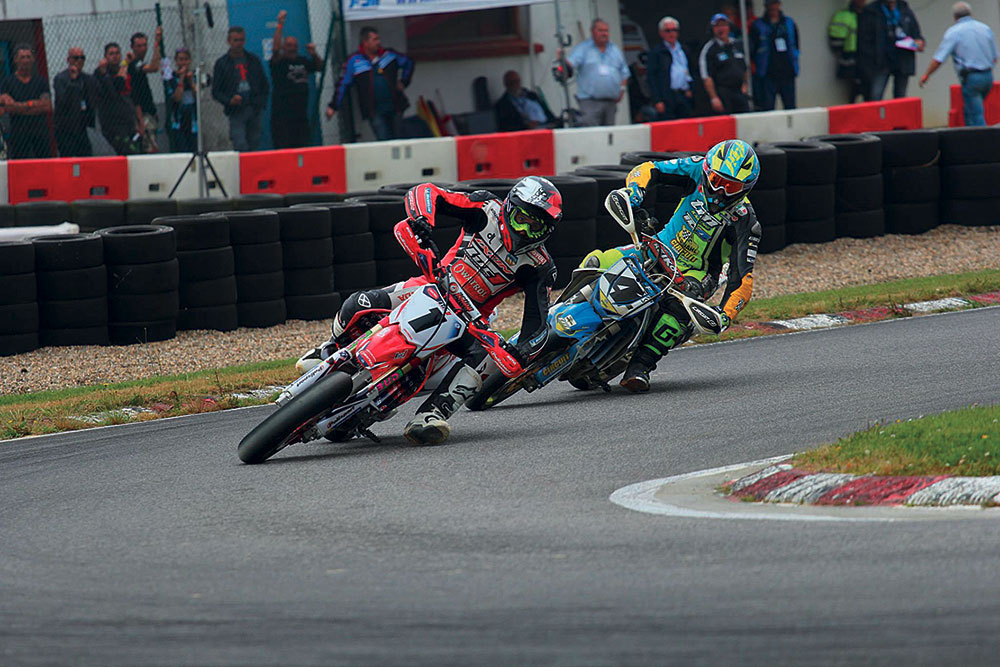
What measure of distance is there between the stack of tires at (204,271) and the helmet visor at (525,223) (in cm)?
476

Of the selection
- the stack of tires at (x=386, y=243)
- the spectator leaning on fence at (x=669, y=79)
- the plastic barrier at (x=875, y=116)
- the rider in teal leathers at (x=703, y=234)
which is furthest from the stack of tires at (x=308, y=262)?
the plastic barrier at (x=875, y=116)

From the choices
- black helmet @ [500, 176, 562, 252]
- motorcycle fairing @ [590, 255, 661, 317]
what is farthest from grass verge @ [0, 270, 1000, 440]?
black helmet @ [500, 176, 562, 252]

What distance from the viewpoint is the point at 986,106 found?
21609 mm

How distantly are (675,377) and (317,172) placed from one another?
26.6 feet

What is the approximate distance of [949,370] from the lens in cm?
980

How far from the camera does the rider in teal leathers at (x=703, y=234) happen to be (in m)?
9.88

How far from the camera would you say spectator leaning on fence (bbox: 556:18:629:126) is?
19125 millimetres

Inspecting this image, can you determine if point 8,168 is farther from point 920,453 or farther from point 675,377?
point 920,453

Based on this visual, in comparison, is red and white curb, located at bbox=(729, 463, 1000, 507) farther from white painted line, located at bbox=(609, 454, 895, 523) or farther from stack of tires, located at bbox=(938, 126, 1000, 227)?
stack of tires, located at bbox=(938, 126, 1000, 227)

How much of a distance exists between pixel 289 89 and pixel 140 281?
22.4ft

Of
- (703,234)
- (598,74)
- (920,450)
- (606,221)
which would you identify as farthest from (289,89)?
(920,450)

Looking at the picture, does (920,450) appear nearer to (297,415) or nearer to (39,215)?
(297,415)

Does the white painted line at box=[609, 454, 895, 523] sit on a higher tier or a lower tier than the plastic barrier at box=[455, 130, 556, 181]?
lower

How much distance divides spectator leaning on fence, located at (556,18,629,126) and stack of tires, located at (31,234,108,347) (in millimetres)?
8619
